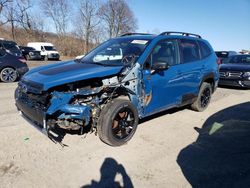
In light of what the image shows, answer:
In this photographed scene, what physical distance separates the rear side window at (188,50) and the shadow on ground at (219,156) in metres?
1.51

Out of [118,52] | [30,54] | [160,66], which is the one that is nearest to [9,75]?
[118,52]

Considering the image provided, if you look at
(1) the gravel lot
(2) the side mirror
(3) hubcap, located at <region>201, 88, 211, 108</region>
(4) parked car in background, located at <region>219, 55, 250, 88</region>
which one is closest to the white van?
(4) parked car in background, located at <region>219, 55, 250, 88</region>

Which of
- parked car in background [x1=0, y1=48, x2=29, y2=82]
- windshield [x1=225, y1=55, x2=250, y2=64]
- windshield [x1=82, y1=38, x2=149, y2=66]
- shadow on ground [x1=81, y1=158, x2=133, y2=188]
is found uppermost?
windshield [x1=82, y1=38, x2=149, y2=66]

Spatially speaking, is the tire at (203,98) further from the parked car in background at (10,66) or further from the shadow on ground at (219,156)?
the parked car in background at (10,66)

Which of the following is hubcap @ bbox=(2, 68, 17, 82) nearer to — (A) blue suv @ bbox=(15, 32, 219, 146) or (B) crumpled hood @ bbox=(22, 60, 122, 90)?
(A) blue suv @ bbox=(15, 32, 219, 146)

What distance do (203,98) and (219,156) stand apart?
2815 mm

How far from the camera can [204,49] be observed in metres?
6.66

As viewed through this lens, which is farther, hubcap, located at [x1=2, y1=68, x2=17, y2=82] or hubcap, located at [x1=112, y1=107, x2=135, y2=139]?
hubcap, located at [x1=2, y1=68, x2=17, y2=82]

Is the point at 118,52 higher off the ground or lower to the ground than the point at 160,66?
higher

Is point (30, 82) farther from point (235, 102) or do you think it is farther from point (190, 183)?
point (235, 102)

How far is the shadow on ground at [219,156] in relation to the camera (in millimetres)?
3375

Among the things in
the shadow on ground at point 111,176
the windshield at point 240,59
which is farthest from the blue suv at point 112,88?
Answer: the windshield at point 240,59

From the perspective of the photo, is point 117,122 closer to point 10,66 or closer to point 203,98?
point 203,98

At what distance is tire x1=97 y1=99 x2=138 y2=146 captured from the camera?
4031mm
